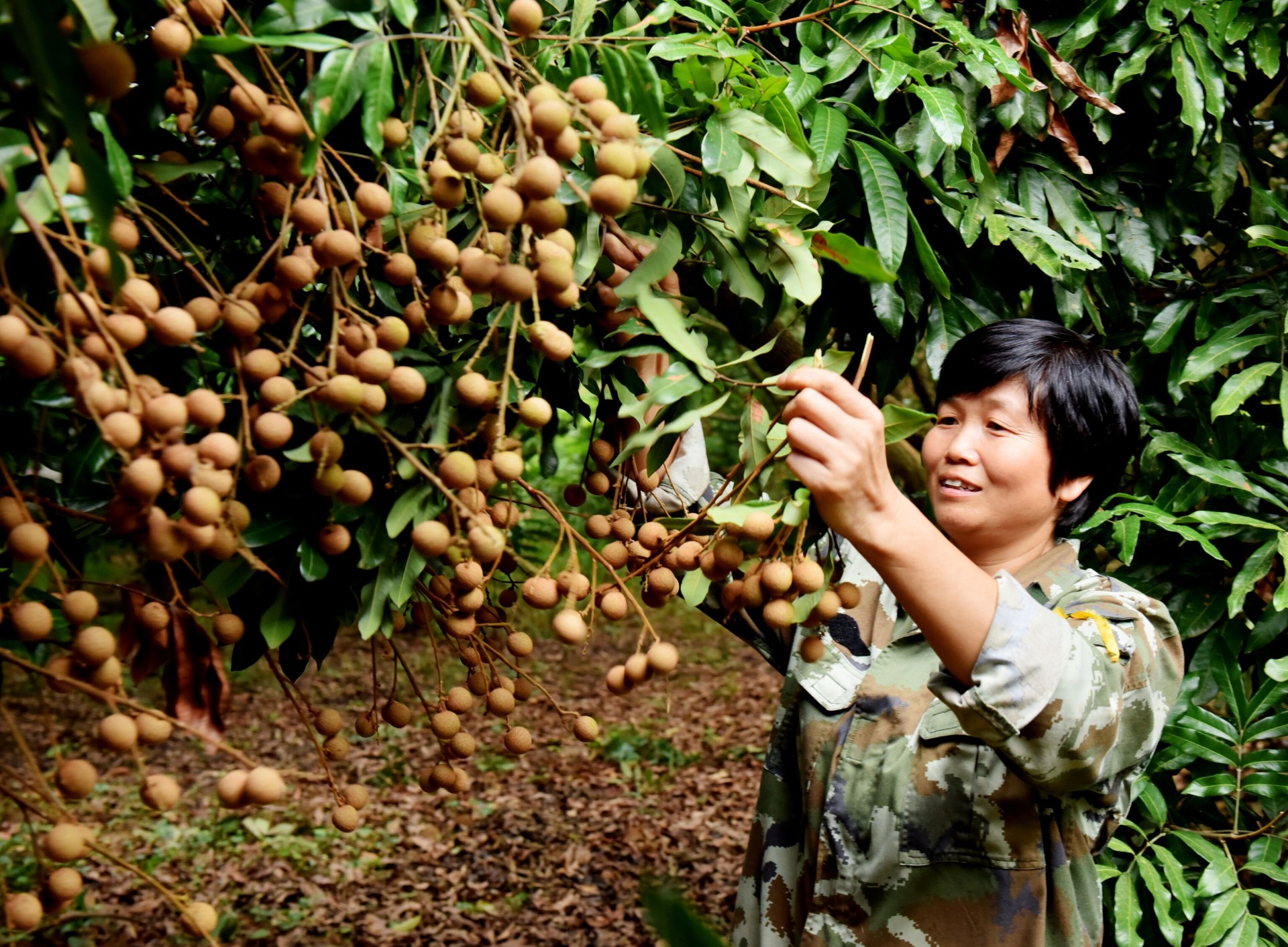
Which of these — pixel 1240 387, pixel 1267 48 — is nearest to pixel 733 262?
pixel 1240 387

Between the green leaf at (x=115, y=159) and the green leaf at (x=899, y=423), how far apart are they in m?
0.54

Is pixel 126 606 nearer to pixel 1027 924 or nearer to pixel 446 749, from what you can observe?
pixel 446 749

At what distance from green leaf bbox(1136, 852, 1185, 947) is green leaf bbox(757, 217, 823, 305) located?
112cm

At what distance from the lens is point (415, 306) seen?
27.4 inches

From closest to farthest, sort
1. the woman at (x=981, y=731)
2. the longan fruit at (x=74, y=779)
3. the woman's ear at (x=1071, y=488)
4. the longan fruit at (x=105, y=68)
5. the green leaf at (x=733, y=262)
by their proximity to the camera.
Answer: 1. the longan fruit at (x=105, y=68)
2. the longan fruit at (x=74, y=779)
3. the green leaf at (x=733, y=262)
4. the woman at (x=981, y=731)
5. the woman's ear at (x=1071, y=488)

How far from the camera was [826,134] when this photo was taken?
102 cm

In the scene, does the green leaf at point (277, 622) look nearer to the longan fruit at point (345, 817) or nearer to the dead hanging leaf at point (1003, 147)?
the longan fruit at point (345, 817)

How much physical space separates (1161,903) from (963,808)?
559mm

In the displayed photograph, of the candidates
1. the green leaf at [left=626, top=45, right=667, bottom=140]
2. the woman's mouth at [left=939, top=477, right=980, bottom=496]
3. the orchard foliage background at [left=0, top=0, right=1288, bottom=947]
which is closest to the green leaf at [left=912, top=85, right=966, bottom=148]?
the orchard foliage background at [left=0, top=0, right=1288, bottom=947]

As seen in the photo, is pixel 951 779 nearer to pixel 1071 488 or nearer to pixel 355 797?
pixel 1071 488

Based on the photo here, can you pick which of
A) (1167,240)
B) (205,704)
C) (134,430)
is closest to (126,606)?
(205,704)

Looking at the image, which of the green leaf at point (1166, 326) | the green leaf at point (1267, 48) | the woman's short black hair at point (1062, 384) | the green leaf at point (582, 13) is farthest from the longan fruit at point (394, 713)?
the green leaf at point (1267, 48)

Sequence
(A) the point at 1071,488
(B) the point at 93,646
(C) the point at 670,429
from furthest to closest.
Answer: (A) the point at 1071,488, (C) the point at 670,429, (B) the point at 93,646

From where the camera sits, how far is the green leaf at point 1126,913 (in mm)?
1367
